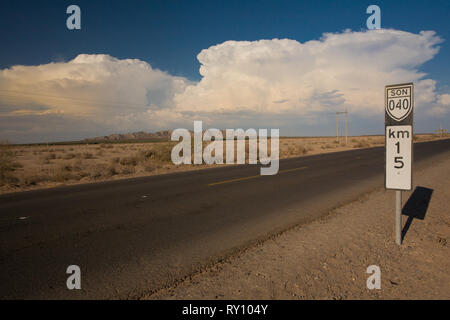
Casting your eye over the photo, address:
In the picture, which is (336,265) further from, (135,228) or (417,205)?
(417,205)

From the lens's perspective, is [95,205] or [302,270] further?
[95,205]

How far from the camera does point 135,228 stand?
17.0 ft

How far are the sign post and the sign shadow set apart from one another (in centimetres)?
142

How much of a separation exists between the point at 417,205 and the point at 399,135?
3814mm

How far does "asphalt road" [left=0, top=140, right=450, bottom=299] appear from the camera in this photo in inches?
132

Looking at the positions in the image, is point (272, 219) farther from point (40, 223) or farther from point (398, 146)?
point (40, 223)

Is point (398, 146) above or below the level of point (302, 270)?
above

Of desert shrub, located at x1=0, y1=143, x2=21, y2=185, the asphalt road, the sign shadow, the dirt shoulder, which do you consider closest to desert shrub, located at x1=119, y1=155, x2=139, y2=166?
Answer: desert shrub, located at x1=0, y1=143, x2=21, y2=185

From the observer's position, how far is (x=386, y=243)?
4.28 m

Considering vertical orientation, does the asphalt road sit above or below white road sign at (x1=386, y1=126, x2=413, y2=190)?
below

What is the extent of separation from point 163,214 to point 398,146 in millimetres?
4903

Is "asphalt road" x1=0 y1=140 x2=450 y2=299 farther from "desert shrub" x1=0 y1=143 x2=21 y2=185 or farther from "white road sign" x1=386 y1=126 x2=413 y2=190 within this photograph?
"desert shrub" x1=0 y1=143 x2=21 y2=185
